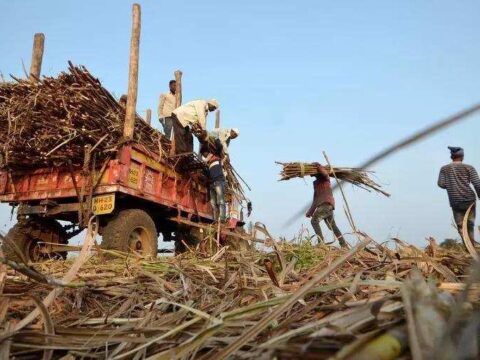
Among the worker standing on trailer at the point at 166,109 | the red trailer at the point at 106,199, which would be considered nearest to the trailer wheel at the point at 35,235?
the red trailer at the point at 106,199

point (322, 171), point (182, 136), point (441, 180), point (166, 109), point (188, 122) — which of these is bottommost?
point (441, 180)

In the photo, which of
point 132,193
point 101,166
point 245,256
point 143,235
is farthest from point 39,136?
point 245,256

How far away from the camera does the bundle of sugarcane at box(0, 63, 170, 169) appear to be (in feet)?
18.9

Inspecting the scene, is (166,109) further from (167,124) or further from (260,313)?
(260,313)

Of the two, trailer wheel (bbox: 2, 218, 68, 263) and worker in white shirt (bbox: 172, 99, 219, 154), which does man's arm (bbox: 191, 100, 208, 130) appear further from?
trailer wheel (bbox: 2, 218, 68, 263)

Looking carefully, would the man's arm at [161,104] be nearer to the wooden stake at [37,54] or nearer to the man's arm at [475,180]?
the wooden stake at [37,54]

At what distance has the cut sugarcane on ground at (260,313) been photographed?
756mm

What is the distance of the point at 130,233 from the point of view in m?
5.91

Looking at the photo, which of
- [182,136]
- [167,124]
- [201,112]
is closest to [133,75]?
[201,112]

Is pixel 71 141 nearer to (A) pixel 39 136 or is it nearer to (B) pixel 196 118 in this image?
(A) pixel 39 136

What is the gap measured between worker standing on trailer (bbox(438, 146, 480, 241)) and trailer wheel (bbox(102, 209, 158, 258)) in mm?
5093

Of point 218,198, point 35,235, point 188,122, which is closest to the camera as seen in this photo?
point 35,235

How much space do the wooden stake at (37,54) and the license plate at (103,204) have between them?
312 cm

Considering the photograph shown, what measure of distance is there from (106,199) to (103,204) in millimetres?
85
